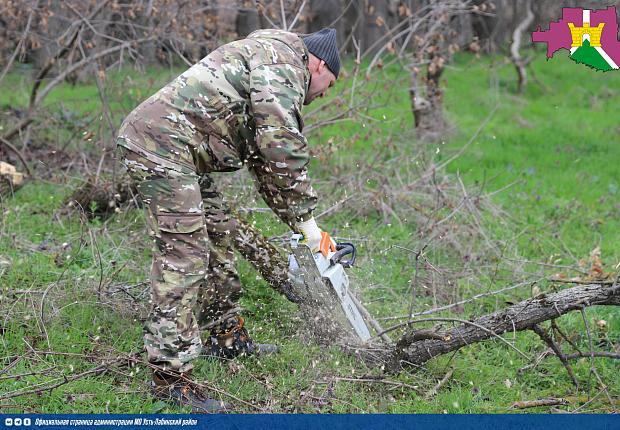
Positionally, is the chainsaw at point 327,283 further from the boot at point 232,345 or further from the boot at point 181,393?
the boot at point 181,393

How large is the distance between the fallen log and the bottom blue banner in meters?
0.35

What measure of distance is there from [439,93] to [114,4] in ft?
11.3

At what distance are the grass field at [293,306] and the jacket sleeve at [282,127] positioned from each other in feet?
3.26

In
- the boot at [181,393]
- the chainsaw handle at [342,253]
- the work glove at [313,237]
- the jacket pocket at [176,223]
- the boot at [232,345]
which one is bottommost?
the boot at [232,345]

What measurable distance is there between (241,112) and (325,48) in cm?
49

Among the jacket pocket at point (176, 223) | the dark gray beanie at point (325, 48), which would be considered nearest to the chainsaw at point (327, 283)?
the jacket pocket at point (176, 223)

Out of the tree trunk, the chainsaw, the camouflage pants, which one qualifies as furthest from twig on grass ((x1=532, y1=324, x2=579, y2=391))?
the tree trunk

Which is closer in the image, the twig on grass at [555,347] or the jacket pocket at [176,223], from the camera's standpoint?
the jacket pocket at [176,223]

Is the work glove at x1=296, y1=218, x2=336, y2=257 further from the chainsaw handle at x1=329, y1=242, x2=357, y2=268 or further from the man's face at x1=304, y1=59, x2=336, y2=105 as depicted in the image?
the man's face at x1=304, y1=59, x2=336, y2=105

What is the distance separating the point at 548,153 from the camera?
26.2 feet

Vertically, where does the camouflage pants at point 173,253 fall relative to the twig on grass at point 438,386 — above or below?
above

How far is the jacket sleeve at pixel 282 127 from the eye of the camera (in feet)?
10.1

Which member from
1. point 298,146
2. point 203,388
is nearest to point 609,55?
point 298,146

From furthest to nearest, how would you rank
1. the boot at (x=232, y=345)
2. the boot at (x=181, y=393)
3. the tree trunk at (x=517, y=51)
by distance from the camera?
the tree trunk at (x=517, y=51) → the boot at (x=232, y=345) → the boot at (x=181, y=393)
